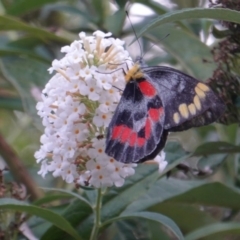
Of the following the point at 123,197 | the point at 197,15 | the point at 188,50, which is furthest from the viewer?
the point at 188,50

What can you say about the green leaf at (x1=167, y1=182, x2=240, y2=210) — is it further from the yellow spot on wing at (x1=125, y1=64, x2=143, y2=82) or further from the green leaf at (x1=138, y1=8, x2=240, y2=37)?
the green leaf at (x1=138, y1=8, x2=240, y2=37)

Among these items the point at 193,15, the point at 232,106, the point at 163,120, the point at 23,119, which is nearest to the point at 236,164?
the point at 232,106

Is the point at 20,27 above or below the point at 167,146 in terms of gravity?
above

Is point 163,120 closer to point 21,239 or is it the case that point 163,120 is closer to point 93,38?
point 93,38

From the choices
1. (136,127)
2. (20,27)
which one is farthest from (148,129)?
(20,27)

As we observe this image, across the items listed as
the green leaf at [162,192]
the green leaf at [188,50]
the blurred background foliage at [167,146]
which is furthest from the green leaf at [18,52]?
the green leaf at [162,192]

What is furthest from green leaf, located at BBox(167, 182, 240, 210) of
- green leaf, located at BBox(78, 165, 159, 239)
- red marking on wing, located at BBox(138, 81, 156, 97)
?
red marking on wing, located at BBox(138, 81, 156, 97)

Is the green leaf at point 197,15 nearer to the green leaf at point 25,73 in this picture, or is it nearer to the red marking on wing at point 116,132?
the red marking on wing at point 116,132

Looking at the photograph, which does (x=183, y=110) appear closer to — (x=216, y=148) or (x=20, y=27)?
(x=216, y=148)
